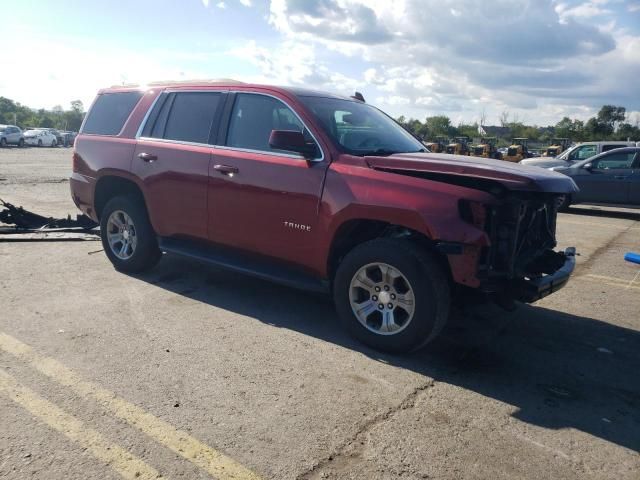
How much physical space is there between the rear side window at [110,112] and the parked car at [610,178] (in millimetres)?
10422

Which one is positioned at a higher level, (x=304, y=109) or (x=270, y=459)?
(x=304, y=109)

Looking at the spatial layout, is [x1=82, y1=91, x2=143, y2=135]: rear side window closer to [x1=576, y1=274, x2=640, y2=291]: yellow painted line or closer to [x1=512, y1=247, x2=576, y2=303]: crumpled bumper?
[x1=512, y1=247, x2=576, y2=303]: crumpled bumper

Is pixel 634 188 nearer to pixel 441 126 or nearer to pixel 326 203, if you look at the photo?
pixel 326 203

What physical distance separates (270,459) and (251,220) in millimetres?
2417

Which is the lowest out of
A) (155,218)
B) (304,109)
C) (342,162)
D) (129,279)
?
(129,279)

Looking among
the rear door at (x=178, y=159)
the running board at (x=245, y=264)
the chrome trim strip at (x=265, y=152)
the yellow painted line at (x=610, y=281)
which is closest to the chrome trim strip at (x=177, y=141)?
the rear door at (x=178, y=159)

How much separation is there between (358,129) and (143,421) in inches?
117

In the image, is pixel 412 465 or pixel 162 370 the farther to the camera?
pixel 162 370

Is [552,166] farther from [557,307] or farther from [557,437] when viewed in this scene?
[557,437]

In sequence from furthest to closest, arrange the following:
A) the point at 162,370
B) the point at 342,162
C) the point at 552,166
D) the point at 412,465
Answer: the point at 552,166
the point at 342,162
the point at 162,370
the point at 412,465

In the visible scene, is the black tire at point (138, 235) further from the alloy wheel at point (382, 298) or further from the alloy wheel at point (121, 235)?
the alloy wheel at point (382, 298)

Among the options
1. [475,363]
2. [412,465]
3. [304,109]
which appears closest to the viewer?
[412,465]

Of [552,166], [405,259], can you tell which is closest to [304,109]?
[405,259]

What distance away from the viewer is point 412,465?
2.78 metres
